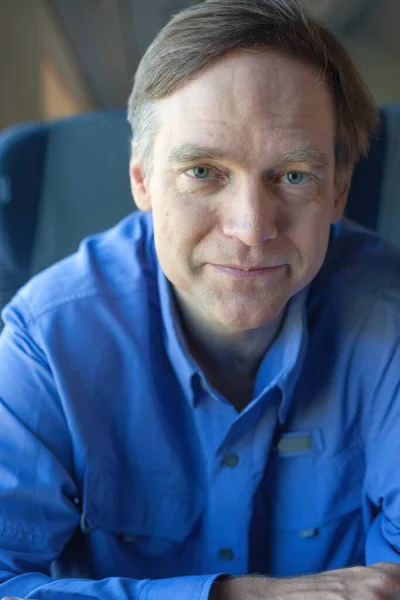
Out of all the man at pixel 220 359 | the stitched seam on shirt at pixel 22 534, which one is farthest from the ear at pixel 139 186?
the stitched seam on shirt at pixel 22 534

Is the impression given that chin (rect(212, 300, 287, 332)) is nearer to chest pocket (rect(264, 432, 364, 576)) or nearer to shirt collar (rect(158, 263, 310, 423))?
shirt collar (rect(158, 263, 310, 423))

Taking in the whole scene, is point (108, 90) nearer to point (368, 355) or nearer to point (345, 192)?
point (345, 192)

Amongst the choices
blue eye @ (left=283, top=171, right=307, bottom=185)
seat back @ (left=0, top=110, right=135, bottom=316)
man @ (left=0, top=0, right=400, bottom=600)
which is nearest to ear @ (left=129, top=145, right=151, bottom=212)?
man @ (left=0, top=0, right=400, bottom=600)

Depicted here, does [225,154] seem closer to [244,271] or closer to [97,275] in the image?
[244,271]

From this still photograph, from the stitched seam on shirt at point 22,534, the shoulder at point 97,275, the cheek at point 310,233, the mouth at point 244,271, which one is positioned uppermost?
the cheek at point 310,233

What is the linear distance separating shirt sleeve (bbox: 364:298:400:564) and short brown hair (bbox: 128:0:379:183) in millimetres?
264

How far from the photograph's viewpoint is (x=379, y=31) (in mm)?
1632

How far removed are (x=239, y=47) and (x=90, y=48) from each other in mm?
1136

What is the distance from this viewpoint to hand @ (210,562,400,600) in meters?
0.90

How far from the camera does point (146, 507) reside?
3.57 ft

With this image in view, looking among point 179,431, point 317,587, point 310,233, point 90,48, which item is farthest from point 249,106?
point 90,48

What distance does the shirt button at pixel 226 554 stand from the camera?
111 centimetres

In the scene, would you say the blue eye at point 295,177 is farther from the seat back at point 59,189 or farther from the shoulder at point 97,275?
the seat back at point 59,189

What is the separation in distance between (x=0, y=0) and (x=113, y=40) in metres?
0.32
